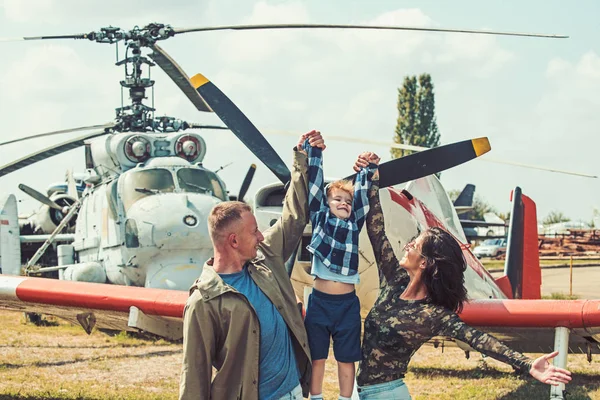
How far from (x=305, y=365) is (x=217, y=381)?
509 millimetres

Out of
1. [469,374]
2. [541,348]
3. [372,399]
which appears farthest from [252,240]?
[469,374]

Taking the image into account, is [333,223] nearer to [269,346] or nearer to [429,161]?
[269,346]

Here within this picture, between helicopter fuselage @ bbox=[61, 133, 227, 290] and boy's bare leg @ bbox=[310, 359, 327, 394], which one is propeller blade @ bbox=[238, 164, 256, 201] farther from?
boy's bare leg @ bbox=[310, 359, 327, 394]

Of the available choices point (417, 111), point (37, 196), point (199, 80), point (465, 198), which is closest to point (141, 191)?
point (37, 196)

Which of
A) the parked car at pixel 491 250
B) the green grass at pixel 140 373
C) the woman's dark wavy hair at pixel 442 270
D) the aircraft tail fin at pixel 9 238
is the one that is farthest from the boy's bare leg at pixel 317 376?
the parked car at pixel 491 250

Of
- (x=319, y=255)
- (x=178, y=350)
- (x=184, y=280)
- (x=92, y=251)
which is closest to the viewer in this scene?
(x=319, y=255)

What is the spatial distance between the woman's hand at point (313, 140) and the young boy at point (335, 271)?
2cm

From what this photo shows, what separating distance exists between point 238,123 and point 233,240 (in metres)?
1.83

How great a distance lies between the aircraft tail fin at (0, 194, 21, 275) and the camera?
1431 centimetres

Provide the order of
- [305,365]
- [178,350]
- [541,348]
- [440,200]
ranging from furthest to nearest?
[178,350], [440,200], [541,348], [305,365]

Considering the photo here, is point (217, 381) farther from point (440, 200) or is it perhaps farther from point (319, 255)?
point (440, 200)

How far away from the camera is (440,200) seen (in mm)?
7961

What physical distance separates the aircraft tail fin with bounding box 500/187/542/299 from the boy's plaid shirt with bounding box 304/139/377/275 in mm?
6811

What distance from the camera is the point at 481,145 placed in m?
4.82
